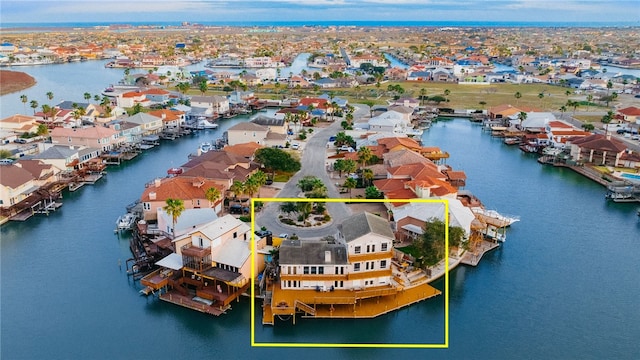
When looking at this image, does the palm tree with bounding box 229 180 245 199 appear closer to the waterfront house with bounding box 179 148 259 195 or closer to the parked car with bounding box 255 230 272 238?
the waterfront house with bounding box 179 148 259 195

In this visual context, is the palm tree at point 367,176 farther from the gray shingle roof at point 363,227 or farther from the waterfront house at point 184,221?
the waterfront house at point 184,221

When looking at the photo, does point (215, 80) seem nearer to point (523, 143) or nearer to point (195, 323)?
point (523, 143)

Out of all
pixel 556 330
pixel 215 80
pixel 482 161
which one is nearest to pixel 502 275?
pixel 556 330

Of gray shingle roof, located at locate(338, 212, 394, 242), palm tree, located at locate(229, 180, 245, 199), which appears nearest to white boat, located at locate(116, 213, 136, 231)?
palm tree, located at locate(229, 180, 245, 199)

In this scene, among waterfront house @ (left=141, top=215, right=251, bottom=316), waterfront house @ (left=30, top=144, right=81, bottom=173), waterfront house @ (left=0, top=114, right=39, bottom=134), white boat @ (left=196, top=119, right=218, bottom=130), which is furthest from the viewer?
white boat @ (left=196, top=119, right=218, bottom=130)

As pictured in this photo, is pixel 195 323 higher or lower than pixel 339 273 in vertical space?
lower

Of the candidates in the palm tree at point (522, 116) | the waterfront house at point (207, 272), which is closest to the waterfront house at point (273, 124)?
the waterfront house at point (207, 272)

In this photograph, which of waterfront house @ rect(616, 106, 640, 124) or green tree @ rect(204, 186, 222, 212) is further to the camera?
waterfront house @ rect(616, 106, 640, 124)
